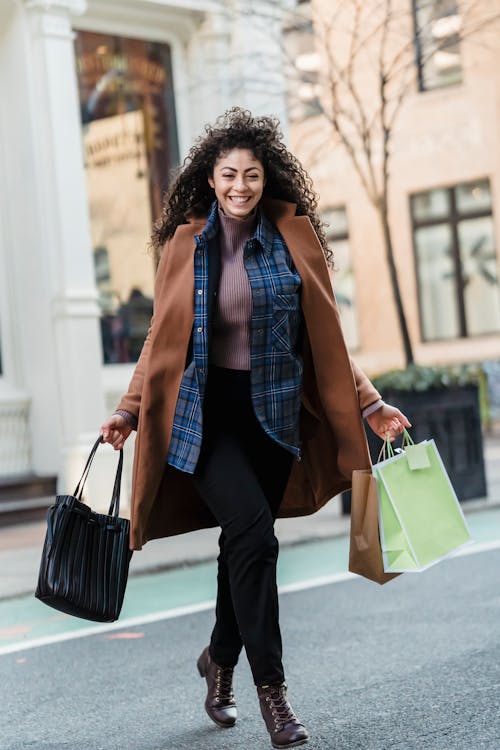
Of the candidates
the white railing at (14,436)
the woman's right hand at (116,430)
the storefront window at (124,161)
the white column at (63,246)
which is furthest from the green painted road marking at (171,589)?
the storefront window at (124,161)

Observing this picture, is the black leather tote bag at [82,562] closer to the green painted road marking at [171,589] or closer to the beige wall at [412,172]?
the green painted road marking at [171,589]

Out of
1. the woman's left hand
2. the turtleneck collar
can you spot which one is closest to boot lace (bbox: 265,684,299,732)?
the woman's left hand

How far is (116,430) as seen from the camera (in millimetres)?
4172

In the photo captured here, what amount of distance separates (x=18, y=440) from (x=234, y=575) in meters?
8.34

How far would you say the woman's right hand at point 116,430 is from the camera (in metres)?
4.15

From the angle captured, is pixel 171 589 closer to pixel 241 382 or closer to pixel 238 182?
pixel 241 382

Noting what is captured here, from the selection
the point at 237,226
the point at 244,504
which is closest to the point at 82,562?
the point at 244,504

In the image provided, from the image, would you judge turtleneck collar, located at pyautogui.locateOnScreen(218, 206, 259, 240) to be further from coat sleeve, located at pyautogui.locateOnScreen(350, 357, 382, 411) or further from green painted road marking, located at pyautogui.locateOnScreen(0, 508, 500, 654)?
green painted road marking, located at pyautogui.locateOnScreen(0, 508, 500, 654)

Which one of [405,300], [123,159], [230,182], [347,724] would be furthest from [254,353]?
[405,300]

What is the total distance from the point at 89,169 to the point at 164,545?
14.7 ft

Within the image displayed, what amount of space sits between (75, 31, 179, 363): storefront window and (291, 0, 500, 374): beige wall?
25.1ft

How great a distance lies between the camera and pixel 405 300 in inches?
909

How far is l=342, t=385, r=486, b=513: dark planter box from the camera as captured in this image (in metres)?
10.9

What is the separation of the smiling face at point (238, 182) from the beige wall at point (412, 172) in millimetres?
16626
